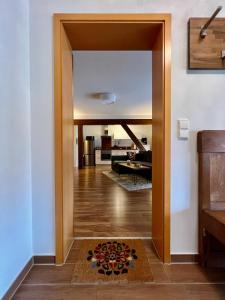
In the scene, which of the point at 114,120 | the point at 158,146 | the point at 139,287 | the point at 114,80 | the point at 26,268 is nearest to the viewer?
the point at 139,287

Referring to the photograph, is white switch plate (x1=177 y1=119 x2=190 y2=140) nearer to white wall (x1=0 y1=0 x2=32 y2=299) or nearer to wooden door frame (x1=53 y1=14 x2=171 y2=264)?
wooden door frame (x1=53 y1=14 x2=171 y2=264)

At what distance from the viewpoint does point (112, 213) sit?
9.86 ft

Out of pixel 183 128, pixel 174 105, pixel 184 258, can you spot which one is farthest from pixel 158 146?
pixel 184 258

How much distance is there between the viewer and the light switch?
172cm

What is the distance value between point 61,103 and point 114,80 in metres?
3.16

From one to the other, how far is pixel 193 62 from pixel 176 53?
16cm

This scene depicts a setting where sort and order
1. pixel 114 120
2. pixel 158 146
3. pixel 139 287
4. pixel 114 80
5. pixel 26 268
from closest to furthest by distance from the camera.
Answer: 1. pixel 139 287
2. pixel 26 268
3. pixel 158 146
4. pixel 114 80
5. pixel 114 120

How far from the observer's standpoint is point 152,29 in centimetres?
177

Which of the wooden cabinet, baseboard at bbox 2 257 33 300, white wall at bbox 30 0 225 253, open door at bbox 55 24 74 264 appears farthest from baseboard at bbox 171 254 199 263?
the wooden cabinet

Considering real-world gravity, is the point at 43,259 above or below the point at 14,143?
below

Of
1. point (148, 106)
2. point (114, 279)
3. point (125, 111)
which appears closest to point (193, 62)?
point (114, 279)

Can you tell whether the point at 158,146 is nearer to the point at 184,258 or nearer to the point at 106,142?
the point at 184,258

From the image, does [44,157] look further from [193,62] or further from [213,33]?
[213,33]

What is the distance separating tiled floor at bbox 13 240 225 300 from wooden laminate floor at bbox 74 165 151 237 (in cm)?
66
